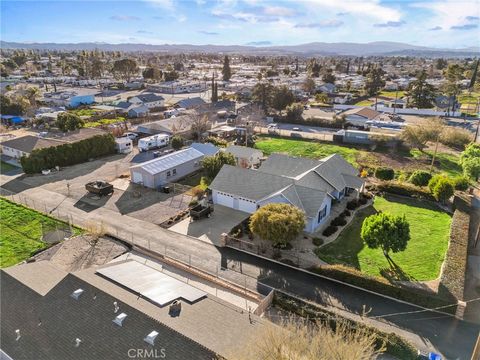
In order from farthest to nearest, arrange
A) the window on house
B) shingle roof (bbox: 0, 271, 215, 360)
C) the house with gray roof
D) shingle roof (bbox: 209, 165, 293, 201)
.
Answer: shingle roof (bbox: 209, 165, 293, 201), the window on house, the house with gray roof, shingle roof (bbox: 0, 271, 215, 360)

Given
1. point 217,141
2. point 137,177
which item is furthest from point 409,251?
point 217,141

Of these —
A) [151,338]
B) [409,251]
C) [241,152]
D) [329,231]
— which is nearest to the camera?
[151,338]

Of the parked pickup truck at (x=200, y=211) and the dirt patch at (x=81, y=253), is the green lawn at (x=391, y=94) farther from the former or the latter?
the dirt patch at (x=81, y=253)

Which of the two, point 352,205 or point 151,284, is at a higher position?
point 151,284

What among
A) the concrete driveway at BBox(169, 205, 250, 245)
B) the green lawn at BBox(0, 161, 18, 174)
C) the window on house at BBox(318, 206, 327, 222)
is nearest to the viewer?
the concrete driveway at BBox(169, 205, 250, 245)

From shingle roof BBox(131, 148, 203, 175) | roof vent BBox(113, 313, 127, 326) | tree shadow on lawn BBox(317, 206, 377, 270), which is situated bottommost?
tree shadow on lawn BBox(317, 206, 377, 270)

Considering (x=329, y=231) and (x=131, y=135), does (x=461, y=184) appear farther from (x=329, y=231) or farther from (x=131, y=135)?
(x=131, y=135)

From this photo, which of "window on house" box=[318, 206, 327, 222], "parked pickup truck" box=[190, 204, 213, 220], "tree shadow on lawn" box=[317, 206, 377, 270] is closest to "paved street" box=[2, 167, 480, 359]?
"tree shadow on lawn" box=[317, 206, 377, 270]

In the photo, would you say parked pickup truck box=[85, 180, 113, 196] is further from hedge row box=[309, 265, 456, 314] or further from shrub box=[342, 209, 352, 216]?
shrub box=[342, 209, 352, 216]
